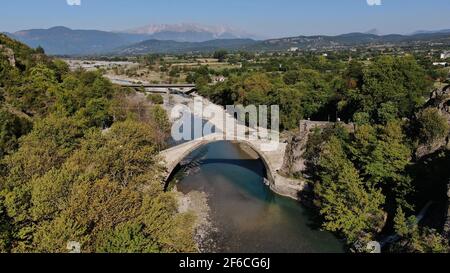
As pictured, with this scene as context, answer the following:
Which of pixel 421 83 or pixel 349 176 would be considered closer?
pixel 349 176

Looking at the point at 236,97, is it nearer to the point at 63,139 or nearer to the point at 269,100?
the point at 269,100

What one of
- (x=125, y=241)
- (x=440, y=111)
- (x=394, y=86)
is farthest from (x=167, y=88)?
(x=125, y=241)

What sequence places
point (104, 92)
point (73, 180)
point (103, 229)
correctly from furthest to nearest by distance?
point (104, 92), point (73, 180), point (103, 229)

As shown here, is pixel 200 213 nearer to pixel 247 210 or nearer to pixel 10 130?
pixel 247 210

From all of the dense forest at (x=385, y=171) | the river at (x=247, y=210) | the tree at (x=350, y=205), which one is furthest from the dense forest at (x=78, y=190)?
the dense forest at (x=385, y=171)

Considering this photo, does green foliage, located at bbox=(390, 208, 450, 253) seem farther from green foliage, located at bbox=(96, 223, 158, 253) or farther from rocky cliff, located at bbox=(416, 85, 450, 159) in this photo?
green foliage, located at bbox=(96, 223, 158, 253)
